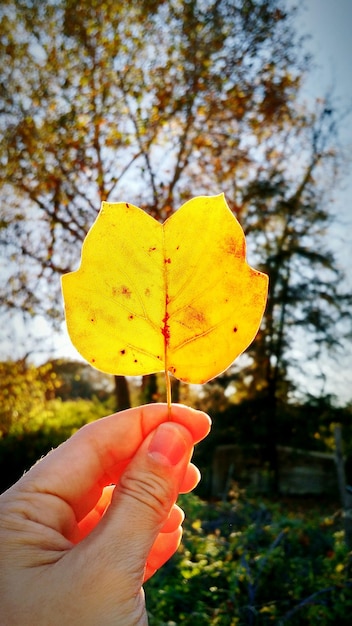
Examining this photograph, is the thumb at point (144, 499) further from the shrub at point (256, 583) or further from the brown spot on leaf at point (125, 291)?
the shrub at point (256, 583)

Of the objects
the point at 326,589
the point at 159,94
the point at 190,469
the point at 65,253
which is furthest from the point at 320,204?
the point at 190,469

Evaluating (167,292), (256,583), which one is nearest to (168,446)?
(167,292)

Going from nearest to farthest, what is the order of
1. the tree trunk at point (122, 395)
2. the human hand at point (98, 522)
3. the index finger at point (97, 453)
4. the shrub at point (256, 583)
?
the human hand at point (98, 522) < the index finger at point (97, 453) < the shrub at point (256, 583) < the tree trunk at point (122, 395)

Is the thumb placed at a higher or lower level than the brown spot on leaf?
lower

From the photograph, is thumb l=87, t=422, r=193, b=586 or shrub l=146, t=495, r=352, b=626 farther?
shrub l=146, t=495, r=352, b=626

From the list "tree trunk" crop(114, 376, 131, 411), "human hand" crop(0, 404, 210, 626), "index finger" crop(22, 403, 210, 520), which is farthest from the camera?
"tree trunk" crop(114, 376, 131, 411)

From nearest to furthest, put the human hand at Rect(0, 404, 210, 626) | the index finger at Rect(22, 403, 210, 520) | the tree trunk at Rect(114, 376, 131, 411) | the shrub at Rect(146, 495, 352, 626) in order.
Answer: the human hand at Rect(0, 404, 210, 626) → the index finger at Rect(22, 403, 210, 520) → the shrub at Rect(146, 495, 352, 626) → the tree trunk at Rect(114, 376, 131, 411)

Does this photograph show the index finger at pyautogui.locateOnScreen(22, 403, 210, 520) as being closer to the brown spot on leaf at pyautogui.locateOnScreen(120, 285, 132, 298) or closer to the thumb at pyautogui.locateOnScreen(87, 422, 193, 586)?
the thumb at pyautogui.locateOnScreen(87, 422, 193, 586)

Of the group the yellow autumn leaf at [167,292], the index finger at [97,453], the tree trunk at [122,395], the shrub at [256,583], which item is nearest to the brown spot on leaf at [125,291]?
the yellow autumn leaf at [167,292]

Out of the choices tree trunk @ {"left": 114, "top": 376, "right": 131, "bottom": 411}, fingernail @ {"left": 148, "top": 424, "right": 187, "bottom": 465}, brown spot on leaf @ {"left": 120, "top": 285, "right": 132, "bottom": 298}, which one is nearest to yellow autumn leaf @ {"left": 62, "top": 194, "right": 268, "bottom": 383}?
brown spot on leaf @ {"left": 120, "top": 285, "right": 132, "bottom": 298}
